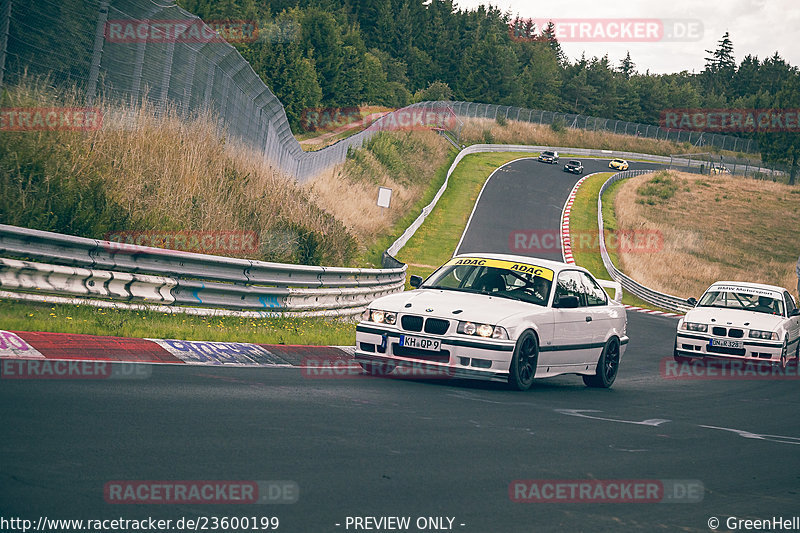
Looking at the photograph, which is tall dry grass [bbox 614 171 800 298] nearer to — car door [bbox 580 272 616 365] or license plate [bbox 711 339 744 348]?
license plate [bbox 711 339 744 348]

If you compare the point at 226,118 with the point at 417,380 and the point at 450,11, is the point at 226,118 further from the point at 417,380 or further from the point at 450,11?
the point at 450,11

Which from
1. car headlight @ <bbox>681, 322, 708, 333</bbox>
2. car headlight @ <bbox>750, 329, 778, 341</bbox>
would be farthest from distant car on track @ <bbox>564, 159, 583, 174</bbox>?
car headlight @ <bbox>750, 329, 778, 341</bbox>

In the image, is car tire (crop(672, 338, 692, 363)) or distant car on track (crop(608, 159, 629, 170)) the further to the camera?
distant car on track (crop(608, 159, 629, 170))

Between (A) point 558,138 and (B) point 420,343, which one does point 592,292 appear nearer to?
(B) point 420,343

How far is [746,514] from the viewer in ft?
18.4

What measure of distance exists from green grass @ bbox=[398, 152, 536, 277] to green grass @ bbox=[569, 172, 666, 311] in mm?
5881

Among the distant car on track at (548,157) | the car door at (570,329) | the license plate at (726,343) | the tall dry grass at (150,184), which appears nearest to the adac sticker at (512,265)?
the car door at (570,329)

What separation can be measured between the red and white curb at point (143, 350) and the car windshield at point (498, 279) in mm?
1759

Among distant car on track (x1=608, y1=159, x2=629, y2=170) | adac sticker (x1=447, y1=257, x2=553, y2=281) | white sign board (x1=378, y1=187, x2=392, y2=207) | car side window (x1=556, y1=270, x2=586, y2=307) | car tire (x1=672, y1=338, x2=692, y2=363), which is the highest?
distant car on track (x1=608, y1=159, x2=629, y2=170)

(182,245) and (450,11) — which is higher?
(450,11)

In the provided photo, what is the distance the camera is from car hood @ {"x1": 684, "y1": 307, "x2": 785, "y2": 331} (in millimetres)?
16547

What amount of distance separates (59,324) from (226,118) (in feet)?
36.6

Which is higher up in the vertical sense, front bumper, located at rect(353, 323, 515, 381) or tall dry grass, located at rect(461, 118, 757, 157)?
tall dry grass, located at rect(461, 118, 757, 157)

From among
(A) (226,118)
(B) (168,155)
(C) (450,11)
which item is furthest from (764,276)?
(C) (450,11)
